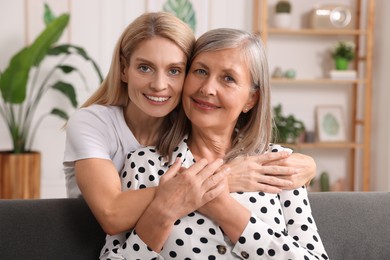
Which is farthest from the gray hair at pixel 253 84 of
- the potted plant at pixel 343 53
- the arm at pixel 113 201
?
the potted plant at pixel 343 53

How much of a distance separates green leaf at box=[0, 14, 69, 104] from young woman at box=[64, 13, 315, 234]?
1965 millimetres

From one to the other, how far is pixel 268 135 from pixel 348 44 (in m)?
3.12

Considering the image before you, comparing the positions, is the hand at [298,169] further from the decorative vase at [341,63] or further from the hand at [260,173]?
the decorative vase at [341,63]

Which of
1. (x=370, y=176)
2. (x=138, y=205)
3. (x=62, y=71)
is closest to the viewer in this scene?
(x=138, y=205)

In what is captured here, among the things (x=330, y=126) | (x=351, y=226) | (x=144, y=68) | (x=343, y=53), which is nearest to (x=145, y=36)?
(x=144, y=68)

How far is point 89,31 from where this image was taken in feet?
14.9

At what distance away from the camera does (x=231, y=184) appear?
69.7 inches

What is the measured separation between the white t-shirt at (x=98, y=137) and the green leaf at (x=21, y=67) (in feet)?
6.51

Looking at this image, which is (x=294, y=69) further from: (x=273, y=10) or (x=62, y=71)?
(x=62, y=71)

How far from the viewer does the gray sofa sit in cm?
178

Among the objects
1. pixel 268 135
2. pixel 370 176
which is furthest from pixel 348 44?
pixel 268 135

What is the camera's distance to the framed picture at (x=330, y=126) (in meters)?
5.01

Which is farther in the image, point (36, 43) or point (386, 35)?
point (386, 35)

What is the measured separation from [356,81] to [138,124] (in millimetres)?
3214
